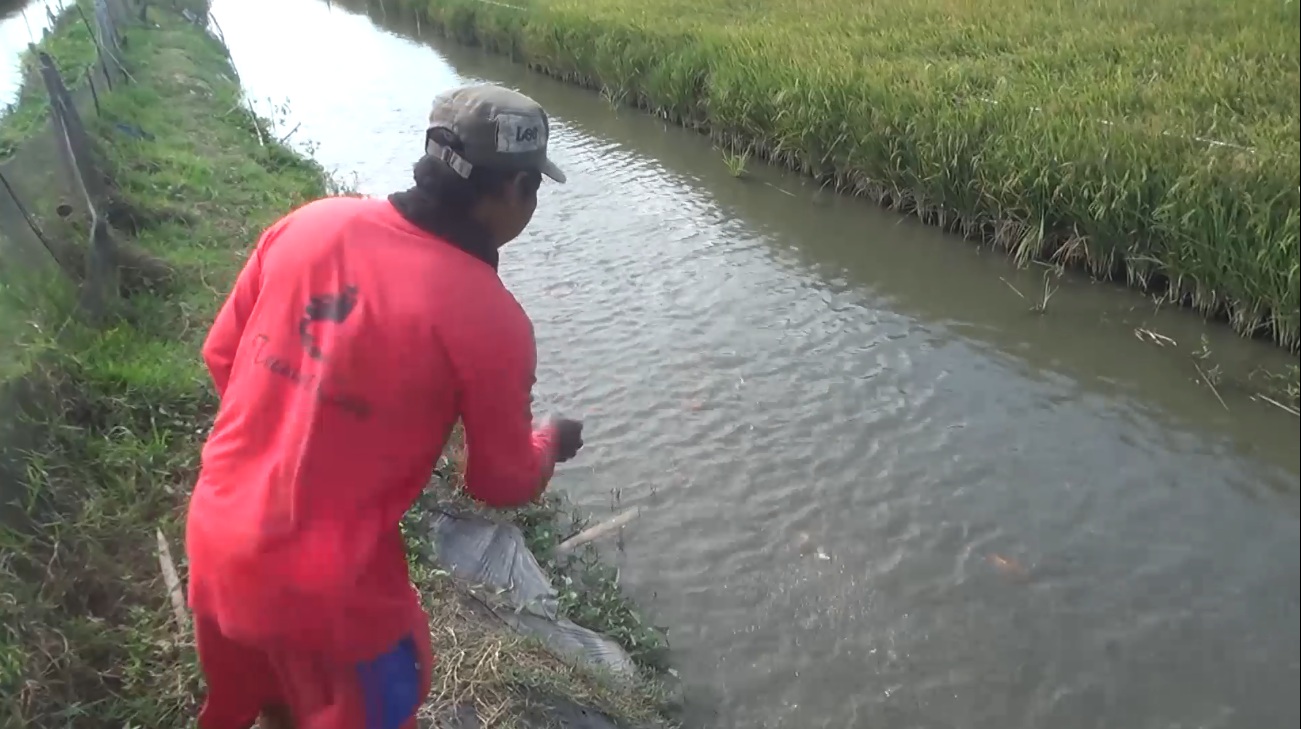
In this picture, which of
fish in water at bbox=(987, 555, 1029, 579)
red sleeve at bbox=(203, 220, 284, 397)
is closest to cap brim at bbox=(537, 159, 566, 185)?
red sleeve at bbox=(203, 220, 284, 397)

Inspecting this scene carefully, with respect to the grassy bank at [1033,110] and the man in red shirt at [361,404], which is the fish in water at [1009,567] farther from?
the man in red shirt at [361,404]

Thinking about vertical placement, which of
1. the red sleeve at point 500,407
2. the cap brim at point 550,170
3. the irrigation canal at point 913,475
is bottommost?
the irrigation canal at point 913,475

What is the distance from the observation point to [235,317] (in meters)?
1.93

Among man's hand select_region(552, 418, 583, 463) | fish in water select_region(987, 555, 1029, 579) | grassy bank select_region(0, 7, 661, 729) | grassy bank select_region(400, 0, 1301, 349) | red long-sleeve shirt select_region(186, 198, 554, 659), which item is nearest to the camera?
grassy bank select_region(400, 0, 1301, 349)

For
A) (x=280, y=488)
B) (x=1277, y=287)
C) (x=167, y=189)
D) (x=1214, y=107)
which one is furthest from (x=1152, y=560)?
(x=167, y=189)

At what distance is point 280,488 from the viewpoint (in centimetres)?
167

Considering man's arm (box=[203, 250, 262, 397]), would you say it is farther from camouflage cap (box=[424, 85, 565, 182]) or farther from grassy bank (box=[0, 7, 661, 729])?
grassy bank (box=[0, 7, 661, 729])

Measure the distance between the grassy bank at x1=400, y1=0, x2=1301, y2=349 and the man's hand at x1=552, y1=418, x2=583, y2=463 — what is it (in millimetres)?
1255

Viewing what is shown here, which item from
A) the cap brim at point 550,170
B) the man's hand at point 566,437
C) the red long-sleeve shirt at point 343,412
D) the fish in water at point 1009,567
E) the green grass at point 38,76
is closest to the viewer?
the red long-sleeve shirt at point 343,412

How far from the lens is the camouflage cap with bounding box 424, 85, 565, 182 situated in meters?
1.74

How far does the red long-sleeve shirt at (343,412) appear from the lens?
1648 millimetres

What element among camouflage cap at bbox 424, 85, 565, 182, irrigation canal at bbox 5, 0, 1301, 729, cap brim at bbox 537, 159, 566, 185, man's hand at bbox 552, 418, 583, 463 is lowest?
irrigation canal at bbox 5, 0, 1301, 729

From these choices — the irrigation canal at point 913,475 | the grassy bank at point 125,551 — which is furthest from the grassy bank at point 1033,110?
the grassy bank at point 125,551

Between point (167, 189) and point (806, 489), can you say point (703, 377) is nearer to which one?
point (806, 489)
